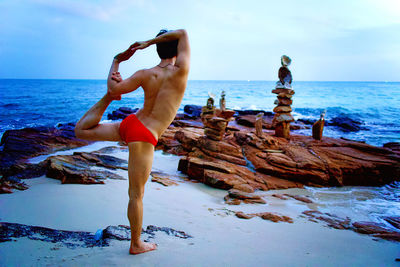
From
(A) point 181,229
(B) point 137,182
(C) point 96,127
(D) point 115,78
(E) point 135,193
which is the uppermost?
(D) point 115,78

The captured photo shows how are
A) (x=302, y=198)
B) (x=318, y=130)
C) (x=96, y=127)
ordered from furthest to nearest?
(x=318, y=130), (x=302, y=198), (x=96, y=127)

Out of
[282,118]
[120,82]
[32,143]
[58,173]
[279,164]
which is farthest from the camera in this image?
[282,118]

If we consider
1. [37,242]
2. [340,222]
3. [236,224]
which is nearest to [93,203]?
[37,242]

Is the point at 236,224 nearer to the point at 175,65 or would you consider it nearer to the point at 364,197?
the point at 175,65

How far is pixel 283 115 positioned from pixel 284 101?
23.2 inches

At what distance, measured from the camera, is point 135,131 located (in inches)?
108

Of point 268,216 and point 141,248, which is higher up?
point 141,248

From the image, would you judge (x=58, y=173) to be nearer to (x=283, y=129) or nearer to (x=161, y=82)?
(x=161, y=82)

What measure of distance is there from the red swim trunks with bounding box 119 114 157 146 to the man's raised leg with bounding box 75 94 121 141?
0.55ft

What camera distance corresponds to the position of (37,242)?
2.68 metres

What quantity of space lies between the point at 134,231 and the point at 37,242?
0.93 metres

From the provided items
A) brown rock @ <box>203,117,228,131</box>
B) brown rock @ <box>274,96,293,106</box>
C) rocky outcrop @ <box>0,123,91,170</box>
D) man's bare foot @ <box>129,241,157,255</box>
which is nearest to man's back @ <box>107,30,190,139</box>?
man's bare foot @ <box>129,241,157,255</box>

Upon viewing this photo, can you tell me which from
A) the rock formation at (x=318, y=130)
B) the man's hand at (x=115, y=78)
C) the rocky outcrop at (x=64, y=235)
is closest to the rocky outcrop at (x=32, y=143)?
the rocky outcrop at (x=64, y=235)

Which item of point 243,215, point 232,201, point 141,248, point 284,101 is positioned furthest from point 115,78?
point 284,101
